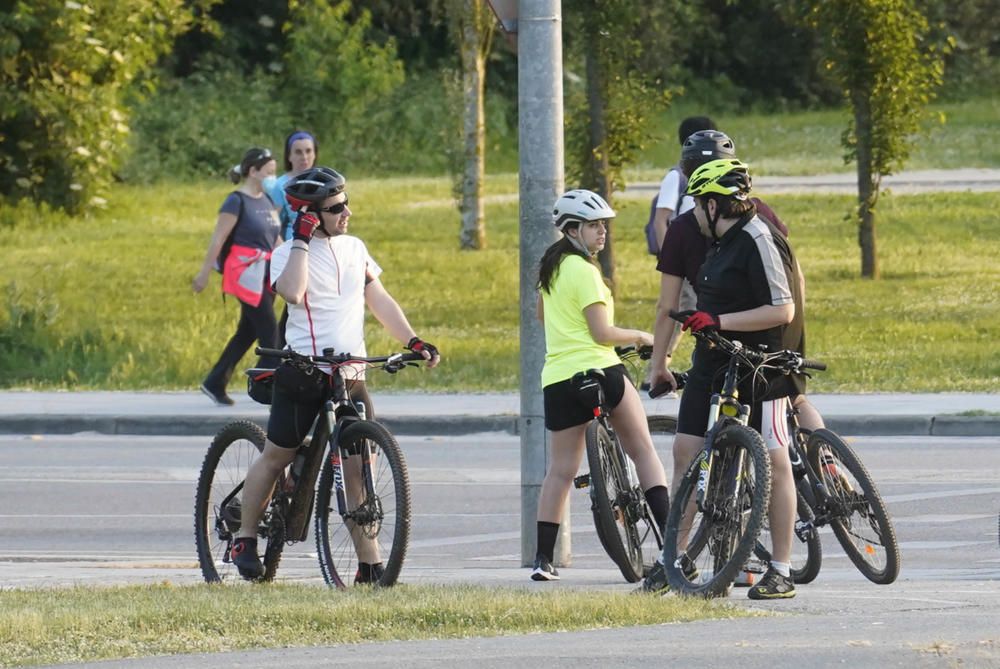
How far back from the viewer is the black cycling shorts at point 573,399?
8719 millimetres

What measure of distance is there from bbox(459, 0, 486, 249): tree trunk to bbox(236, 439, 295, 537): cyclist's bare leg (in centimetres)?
2143

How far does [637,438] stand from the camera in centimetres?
879

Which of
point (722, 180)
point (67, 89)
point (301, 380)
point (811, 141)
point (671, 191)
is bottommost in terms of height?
point (811, 141)

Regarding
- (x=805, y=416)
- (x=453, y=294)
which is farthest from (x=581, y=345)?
(x=453, y=294)

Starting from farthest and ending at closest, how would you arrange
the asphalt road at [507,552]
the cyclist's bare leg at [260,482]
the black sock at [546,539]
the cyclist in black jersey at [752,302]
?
the black sock at [546,539], the cyclist's bare leg at [260,482], the cyclist in black jersey at [752,302], the asphalt road at [507,552]

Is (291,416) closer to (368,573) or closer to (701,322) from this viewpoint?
(368,573)

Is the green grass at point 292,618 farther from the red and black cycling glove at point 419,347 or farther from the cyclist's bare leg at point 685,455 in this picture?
the red and black cycling glove at point 419,347

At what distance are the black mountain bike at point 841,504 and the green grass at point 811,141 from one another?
27.9 meters

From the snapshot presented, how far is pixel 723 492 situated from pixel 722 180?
118 cm

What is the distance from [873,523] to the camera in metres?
8.35

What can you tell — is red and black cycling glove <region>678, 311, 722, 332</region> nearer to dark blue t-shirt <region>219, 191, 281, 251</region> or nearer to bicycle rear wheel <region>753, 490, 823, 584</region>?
bicycle rear wheel <region>753, 490, 823, 584</region>

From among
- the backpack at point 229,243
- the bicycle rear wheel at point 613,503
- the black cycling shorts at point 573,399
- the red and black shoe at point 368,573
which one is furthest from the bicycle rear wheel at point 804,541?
the backpack at point 229,243

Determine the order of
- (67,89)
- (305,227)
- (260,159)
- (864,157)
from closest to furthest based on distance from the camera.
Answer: (305,227) → (260,159) → (864,157) → (67,89)

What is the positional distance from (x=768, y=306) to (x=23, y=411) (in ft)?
29.1
